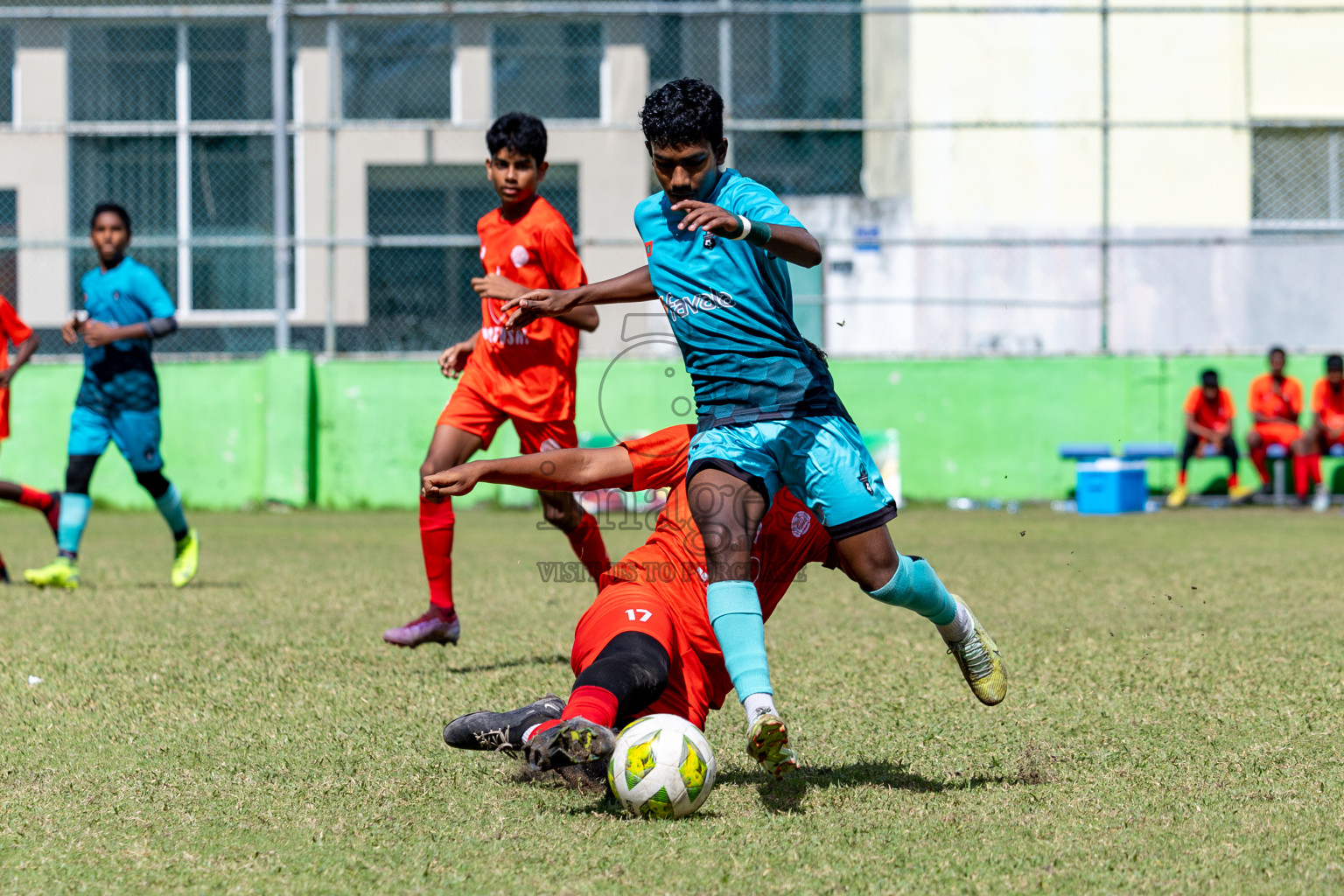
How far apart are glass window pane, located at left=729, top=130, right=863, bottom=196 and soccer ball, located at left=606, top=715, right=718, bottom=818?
1200 centimetres

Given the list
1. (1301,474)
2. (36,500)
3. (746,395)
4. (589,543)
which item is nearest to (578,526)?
(589,543)

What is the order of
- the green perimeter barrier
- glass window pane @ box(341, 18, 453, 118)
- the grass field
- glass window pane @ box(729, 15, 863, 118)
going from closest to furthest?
the grass field
the green perimeter barrier
glass window pane @ box(729, 15, 863, 118)
glass window pane @ box(341, 18, 453, 118)

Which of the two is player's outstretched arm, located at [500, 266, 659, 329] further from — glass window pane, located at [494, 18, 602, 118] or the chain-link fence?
glass window pane, located at [494, 18, 602, 118]

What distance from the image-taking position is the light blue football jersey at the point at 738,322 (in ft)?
A: 12.0

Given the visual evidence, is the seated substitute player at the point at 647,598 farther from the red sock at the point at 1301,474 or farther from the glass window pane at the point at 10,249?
the glass window pane at the point at 10,249

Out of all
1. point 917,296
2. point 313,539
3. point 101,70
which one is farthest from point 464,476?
point 101,70

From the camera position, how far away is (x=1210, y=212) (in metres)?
16.8

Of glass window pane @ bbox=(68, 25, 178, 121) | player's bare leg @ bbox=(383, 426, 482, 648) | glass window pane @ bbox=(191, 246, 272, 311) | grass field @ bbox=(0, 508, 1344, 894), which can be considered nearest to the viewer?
grass field @ bbox=(0, 508, 1344, 894)

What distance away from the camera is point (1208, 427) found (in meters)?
14.0

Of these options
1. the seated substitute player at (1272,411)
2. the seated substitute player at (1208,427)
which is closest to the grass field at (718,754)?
the seated substitute player at (1208,427)

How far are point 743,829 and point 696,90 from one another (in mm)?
1812

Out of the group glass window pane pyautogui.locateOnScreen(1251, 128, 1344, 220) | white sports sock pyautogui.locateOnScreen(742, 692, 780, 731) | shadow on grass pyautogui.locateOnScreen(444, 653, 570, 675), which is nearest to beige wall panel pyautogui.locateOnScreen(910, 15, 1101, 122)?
glass window pane pyautogui.locateOnScreen(1251, 128, 1344, 220)

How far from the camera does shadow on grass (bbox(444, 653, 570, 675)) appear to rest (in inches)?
207

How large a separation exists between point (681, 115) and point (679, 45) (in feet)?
39.1
